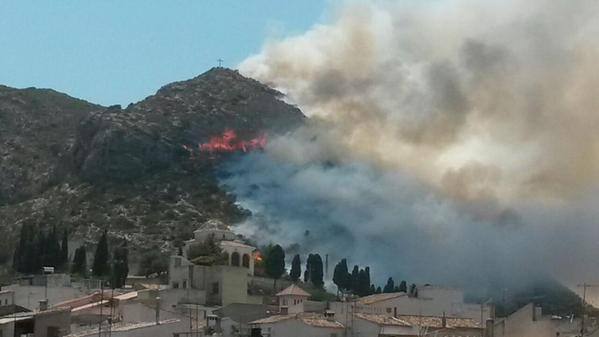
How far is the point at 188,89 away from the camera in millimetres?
191750

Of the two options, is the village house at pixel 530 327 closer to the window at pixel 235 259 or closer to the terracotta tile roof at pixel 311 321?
the terracotta tile roof at pixel 311 321

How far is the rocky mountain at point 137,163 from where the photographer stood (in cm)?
15675

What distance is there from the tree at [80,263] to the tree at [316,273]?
62.8 feet

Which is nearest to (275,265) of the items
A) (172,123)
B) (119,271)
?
(119,271)

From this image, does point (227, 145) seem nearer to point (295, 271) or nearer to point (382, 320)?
point (295, 271)

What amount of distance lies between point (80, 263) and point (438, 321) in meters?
40.6

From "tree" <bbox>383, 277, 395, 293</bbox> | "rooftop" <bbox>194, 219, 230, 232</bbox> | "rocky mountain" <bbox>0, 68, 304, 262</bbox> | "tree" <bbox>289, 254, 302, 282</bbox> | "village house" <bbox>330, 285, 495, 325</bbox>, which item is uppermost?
"rocky mountain" <bbox>0, 68, 304, 262</bbox>

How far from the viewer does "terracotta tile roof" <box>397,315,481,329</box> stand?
9131cm

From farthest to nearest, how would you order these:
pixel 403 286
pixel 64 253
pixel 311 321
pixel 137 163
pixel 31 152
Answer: pixel 31 152
pixel 137 163
pixel 403 286
pixel 64 253
pixel 311 321

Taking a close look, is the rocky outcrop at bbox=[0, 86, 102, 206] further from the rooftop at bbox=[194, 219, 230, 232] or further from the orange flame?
the rooftop at bbox=[194, 219, 230, 232]

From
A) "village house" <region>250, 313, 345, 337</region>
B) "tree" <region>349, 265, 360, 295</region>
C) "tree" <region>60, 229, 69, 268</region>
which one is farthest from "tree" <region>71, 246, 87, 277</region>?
"village house" <region>250, 313, 345, 337</region>

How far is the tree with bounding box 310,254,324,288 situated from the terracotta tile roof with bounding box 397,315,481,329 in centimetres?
3007

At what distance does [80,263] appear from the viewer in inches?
4916

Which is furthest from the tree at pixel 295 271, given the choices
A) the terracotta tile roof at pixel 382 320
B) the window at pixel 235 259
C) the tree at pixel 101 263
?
the terracotta tile roof at pixel 382 320
